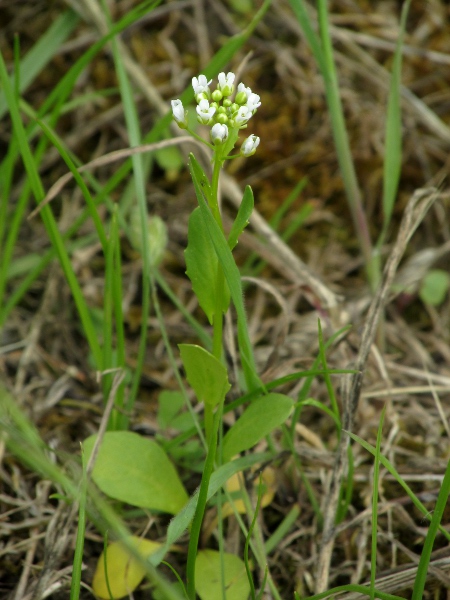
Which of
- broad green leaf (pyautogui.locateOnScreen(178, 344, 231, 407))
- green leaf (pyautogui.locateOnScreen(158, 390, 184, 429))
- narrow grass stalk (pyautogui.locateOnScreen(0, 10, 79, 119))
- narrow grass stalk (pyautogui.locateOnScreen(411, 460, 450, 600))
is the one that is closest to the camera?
narrow grass stalk (pyautogui.locateOnScreen(411, 460, 450, 600))

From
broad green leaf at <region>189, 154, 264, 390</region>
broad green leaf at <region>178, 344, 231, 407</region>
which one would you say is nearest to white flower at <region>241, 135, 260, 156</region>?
broad green leaf at <region>189, 154, 264, 390</region>

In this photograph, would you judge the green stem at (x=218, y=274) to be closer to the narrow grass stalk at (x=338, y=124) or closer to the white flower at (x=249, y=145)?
the white flower at (x=249, y=145)

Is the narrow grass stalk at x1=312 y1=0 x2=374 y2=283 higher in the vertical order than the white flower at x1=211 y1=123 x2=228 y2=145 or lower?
lower

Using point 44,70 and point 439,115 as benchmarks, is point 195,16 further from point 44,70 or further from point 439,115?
point 439,115

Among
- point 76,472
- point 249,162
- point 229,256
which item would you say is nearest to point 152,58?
point 249,162

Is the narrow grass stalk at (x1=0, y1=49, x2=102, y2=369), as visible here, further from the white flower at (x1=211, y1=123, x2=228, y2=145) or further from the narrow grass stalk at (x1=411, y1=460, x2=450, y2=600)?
the narrow grass stalk at (x1=411, y1=460, x2=450, y2=600)

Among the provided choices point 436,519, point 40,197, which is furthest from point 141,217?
point 436,519

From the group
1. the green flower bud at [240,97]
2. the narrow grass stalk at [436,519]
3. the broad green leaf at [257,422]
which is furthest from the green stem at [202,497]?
the green flower bud at [240,97]
